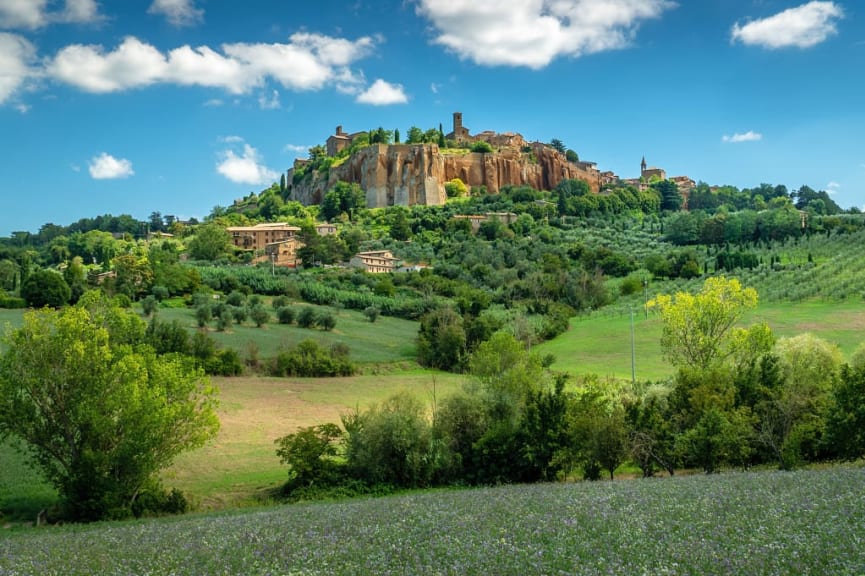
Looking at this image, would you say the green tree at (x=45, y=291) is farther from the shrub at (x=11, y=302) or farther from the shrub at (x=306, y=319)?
the shrub at (x=306, y=319)

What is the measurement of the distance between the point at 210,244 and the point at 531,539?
9618 cm

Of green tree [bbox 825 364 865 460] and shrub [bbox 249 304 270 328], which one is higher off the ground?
shrub [bbox 249 304 270 328]

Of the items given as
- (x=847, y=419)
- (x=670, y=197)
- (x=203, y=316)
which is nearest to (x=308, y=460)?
(x=847, y=419)

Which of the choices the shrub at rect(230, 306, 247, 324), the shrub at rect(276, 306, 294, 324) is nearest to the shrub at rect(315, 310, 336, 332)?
the shrub at rect(276, 306, 294, 324)

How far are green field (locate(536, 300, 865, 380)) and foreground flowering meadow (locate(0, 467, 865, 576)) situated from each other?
29.8 m

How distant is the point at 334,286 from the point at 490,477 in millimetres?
58117

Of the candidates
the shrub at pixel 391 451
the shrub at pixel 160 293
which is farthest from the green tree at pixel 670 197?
the shrub at pixel 391 451

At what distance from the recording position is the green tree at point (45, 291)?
2329 inches

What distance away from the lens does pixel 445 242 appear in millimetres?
106438

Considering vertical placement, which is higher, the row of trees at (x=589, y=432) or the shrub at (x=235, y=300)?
the shrub at (x=235, y=300)

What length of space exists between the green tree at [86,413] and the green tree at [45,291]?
42.0 m

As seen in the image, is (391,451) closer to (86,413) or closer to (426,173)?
(86,413)

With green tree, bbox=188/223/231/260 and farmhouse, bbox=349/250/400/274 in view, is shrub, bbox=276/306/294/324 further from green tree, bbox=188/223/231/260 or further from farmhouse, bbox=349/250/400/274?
green tree, bbox=188/223/231/260

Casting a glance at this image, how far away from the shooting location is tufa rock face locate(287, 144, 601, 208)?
5423 inches
